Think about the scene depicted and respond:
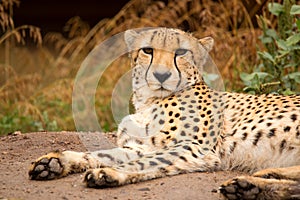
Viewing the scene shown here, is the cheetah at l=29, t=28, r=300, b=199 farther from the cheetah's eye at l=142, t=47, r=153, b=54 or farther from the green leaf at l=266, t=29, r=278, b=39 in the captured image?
the green leaf at l=266, t=29, r=278, b=39

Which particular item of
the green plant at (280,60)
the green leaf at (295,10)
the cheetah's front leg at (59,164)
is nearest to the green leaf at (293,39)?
the green plant at (280,60)

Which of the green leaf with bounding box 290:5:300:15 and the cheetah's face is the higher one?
the green leaf with bounding box 290:5:300:15

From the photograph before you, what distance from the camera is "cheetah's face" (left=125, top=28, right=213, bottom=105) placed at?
10.7 ft

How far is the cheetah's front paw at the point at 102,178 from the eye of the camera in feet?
8.93

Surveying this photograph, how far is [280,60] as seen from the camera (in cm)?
408

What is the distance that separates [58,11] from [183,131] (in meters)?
4.79

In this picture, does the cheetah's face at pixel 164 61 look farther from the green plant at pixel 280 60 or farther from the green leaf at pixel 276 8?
the green leaf at pixel 276 8

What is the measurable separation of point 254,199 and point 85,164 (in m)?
0.84

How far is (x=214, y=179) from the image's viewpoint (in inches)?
114

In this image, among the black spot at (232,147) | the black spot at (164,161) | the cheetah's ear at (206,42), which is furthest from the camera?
the cheetah's ear at (206,42)

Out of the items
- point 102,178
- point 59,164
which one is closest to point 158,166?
point 102,178

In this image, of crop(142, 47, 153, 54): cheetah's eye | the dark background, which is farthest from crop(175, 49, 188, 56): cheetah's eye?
the dark background

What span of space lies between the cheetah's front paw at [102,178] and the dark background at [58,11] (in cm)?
483

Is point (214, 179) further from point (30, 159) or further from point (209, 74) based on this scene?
point (209, 74)
